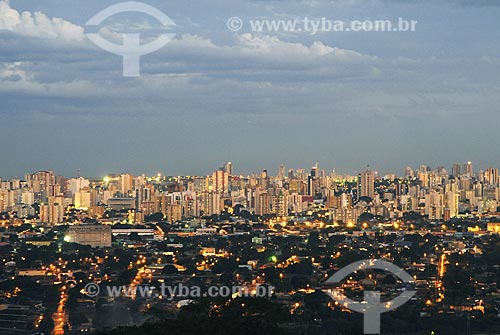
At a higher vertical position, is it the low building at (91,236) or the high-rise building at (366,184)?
the high-rise building at (366,184)

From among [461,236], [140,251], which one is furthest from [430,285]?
[461,236]

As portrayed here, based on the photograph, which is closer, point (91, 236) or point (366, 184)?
point (91, 236)

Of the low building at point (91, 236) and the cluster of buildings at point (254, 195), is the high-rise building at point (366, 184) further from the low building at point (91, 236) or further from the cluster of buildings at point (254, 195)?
A: the low building at point (91, 236)

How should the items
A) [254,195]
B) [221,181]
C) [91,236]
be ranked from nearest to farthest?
1. [91,236]
2. [254,195]
3. [221,181]

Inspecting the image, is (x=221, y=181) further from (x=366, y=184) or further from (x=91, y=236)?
(x=91, y=236)

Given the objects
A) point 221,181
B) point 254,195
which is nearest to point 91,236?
point 254,195

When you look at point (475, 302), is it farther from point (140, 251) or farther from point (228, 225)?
point (228, 225)

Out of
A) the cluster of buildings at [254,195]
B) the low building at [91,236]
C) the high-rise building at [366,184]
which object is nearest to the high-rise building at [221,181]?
the cluster of buildings at [254,195]

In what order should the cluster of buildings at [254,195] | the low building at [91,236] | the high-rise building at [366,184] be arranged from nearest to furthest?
the low building at [91,236], the cluster of buildings at [254,195], the high-rise building at [366,184]

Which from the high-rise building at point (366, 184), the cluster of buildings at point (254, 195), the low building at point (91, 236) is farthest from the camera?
the high-rise building at point (366, 184)

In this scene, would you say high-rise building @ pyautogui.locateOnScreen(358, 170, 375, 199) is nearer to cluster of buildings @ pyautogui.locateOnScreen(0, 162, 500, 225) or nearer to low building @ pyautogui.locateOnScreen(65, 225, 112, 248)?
cluster of buildings @ pyautogui.locateOnScreen(0, 162, 500, 225)

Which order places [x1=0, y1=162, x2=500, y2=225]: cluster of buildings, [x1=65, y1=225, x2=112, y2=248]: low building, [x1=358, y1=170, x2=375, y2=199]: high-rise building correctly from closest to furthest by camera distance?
1. [x1=65, y1=225, x2=112, y2=248]: low building
2. [x1=0, y1=162, x2=500, y2=225]: cluster of buildings
3. [x1=358, y1=170, x2=375, y2=199]: high-rise building

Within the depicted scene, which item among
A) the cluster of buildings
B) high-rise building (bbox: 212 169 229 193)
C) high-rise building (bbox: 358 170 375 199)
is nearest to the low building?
the cluster of buildings
